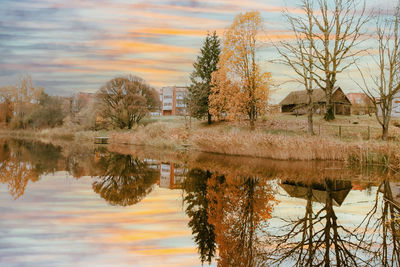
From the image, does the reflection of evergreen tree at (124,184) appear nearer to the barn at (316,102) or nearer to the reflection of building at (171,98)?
the barn at (316,102)

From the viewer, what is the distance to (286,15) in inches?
1102

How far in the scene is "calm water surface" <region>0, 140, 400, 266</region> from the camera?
4785 millimetres

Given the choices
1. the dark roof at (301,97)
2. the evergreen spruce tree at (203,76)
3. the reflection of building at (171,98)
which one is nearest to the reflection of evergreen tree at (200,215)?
the evergreen spruce tree at (203,76)

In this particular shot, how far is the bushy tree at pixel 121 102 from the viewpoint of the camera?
151ft

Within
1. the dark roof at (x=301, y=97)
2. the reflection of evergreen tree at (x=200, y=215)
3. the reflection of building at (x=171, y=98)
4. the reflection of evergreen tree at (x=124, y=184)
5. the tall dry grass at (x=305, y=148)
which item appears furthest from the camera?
the reflection of building at (x=171, y=98)

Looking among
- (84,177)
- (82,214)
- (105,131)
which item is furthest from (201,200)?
(105,131)

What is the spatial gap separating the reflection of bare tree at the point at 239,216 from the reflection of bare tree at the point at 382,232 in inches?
67.2

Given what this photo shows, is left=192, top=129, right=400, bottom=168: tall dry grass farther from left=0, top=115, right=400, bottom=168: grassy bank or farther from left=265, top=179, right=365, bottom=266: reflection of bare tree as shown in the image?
left=265, top=179, right=365, bottom=266: reflection of bare tree

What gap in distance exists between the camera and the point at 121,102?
46312 millimetres

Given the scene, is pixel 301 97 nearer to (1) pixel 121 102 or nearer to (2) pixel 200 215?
(1) pixel 121 102

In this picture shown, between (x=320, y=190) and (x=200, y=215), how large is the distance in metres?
4.54

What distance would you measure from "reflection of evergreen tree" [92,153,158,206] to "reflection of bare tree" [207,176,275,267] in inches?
83.6

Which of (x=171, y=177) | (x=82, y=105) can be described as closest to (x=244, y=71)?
(x=171, y=177)

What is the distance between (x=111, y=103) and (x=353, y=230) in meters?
44.5
